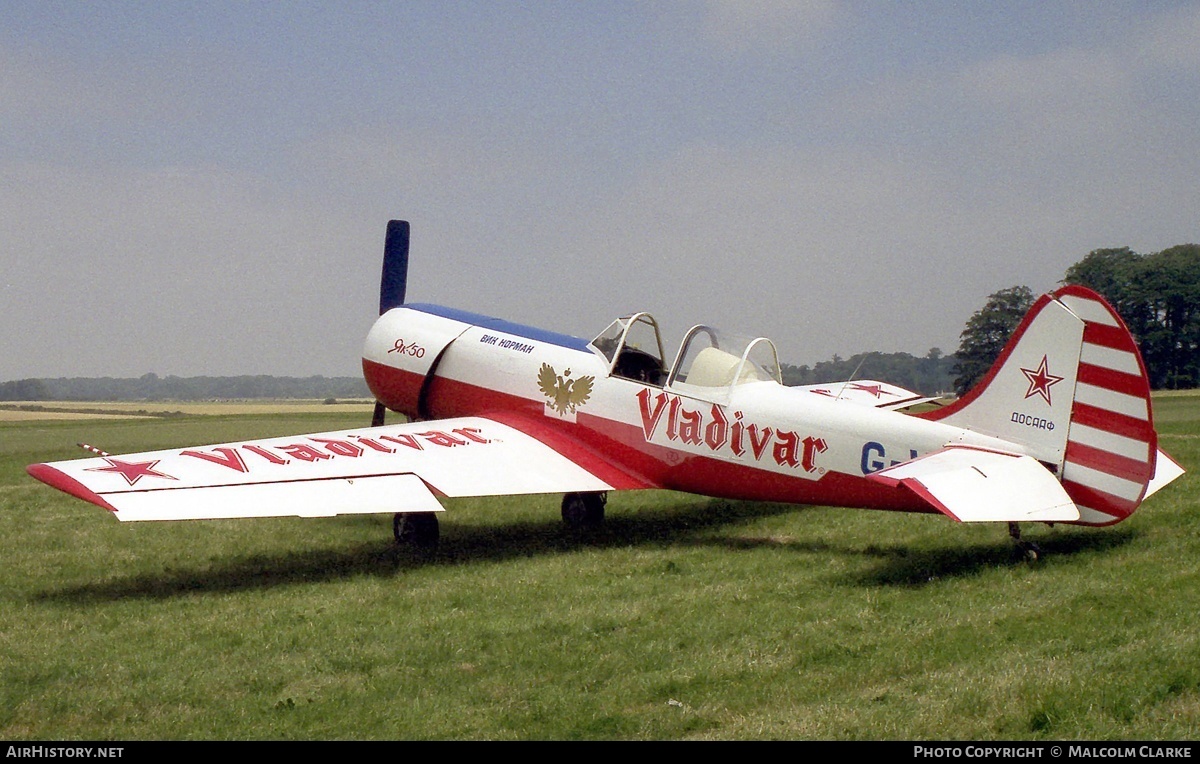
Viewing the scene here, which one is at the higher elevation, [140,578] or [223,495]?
[223,495]

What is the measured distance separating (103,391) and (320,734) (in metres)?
140

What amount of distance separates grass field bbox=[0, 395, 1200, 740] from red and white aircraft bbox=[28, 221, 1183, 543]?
605 millimetres

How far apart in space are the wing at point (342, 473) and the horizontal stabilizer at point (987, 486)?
11.4 feet

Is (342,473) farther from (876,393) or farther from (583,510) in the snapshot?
(876,393)

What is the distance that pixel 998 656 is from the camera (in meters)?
5.20

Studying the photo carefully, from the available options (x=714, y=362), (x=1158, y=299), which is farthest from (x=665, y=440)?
(x=1158, y=299)

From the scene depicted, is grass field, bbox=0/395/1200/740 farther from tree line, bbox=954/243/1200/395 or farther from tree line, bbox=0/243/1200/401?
tree line, bbox=954/243/1200/395

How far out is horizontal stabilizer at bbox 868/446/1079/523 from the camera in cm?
663

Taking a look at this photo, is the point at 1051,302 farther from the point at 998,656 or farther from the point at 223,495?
the point at 223,495

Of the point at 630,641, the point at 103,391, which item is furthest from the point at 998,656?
the point at 103,391

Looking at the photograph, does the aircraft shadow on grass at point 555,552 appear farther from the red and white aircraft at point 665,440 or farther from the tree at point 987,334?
the tree at point 987,334

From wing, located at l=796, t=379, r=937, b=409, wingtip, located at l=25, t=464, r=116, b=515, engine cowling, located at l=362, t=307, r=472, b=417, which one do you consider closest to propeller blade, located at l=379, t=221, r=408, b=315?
engine cowling, located at l=362, t=307, r=472, b=417

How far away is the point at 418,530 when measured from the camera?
32.3 ft

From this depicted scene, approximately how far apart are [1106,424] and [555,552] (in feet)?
15.8
